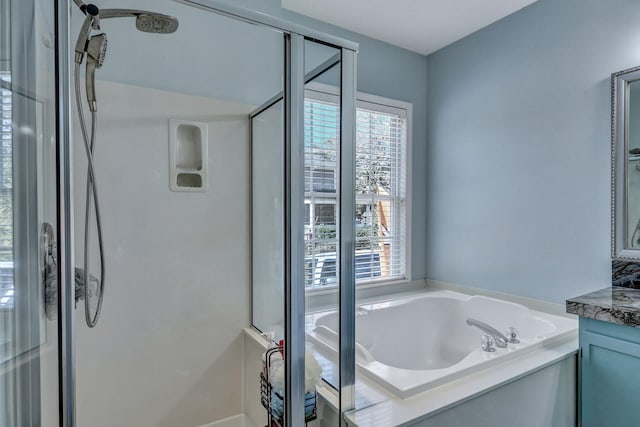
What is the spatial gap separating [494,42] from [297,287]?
239 centimetres

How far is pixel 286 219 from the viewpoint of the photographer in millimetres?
1186

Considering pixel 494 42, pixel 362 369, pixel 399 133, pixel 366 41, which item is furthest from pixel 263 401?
pixel 494 42

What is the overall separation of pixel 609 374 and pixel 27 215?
2.19 metres

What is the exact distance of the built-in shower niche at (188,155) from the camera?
5.79 feet

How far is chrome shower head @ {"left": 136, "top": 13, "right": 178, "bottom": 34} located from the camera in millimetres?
1354

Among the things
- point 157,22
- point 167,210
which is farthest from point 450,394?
point 157,22

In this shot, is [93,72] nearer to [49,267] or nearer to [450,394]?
[49,267]

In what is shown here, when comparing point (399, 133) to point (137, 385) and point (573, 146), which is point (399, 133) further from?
point (137, 385)

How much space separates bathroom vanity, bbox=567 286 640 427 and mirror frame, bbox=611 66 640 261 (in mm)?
331

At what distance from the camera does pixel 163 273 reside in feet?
5.79

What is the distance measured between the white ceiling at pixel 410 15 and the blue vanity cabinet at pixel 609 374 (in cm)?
201

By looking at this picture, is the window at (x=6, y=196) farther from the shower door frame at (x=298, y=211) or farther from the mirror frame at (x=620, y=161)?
the mirror frame at (x=620, y=161)

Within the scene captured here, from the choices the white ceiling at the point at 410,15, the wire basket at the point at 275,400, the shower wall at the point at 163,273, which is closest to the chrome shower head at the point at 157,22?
the shower wall at the point at 163,273

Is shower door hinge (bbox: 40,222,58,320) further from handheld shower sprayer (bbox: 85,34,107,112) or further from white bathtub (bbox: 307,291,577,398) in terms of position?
white bathtub (bbox: 307,291,577,398)
